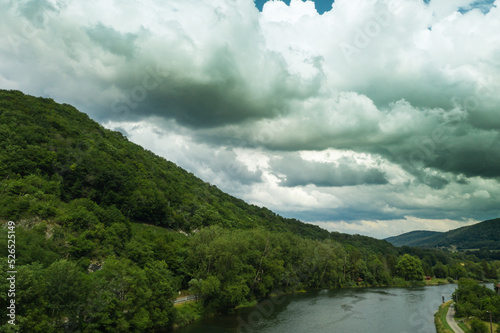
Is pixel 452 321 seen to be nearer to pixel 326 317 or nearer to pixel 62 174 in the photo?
pixel 326 317

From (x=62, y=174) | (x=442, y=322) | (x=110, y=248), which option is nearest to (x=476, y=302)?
(x=442, y=322)

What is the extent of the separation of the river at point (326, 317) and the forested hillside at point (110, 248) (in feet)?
13.2

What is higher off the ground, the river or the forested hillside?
the forested hillside

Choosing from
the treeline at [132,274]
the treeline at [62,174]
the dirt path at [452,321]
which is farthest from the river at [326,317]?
the treeline at [62,174]

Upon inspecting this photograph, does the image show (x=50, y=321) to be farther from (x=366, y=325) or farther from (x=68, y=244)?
(x=366, y=325)

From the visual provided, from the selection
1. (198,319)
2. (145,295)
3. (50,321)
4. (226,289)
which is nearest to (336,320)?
(226,289)

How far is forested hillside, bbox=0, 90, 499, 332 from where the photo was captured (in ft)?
109

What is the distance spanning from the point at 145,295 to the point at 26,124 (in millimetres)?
68916

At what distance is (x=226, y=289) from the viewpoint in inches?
2133

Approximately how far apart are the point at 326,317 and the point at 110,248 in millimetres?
40969

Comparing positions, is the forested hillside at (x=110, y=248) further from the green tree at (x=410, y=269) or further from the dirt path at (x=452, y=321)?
the dirt path at (x=452, y=321)

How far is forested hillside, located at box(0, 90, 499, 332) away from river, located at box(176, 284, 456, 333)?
404 centimetres

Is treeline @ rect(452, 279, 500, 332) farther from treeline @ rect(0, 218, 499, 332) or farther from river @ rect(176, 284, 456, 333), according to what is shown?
treeline @ rect(0, 218, 499, 332)

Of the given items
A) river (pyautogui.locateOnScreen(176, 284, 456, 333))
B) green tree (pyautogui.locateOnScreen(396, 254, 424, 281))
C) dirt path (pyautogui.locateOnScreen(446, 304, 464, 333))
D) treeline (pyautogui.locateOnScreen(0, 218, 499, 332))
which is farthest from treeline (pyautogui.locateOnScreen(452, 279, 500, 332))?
green tree (pyautogui.locateOnScreen(396, 254, 424, 281))
